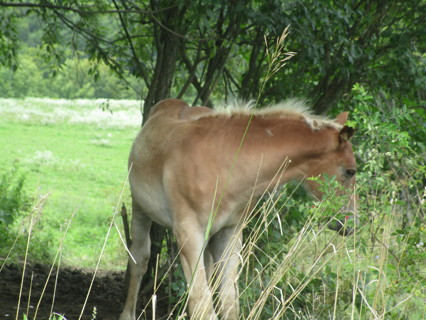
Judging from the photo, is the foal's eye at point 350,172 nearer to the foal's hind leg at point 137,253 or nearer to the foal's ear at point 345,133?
the foal's ear at point 345,133

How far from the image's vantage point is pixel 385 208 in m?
3.87

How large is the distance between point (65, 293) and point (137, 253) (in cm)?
123

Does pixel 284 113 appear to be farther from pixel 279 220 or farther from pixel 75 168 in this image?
pixel 75 168

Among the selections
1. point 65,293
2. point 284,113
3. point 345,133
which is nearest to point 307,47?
point 284,113

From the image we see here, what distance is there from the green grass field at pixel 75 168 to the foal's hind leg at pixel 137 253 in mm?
502

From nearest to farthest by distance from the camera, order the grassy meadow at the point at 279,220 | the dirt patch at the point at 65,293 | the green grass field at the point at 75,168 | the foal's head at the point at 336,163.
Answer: the grassy meadow at the point at 279,220, the foal's head at the point at 336,163, the dirt patch at the point at 65,293, the green grass field at the point at 75,168

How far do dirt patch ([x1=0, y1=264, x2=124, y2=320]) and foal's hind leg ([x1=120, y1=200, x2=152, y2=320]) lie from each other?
0.97 ft

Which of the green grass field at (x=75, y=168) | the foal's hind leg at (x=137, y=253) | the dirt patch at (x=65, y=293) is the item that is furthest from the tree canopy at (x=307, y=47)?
the dirt patch at (x=65, y=293)

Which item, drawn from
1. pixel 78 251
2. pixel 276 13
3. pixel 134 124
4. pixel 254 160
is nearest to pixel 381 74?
pixel 276 13

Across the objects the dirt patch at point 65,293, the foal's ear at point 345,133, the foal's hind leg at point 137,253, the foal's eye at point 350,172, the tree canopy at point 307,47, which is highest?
the tree canopy at point 307,47

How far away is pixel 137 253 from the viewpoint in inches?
235

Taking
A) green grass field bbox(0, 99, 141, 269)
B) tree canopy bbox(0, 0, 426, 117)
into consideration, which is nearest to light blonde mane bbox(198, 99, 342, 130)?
tree canopy bbox(0, 0, 426, 117)

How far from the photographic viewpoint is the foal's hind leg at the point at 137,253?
5.81 m

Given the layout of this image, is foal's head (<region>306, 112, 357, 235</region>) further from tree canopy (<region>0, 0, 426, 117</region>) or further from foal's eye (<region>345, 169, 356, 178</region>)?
tree canopy (<region>0, 0, 426, 117</region>)
